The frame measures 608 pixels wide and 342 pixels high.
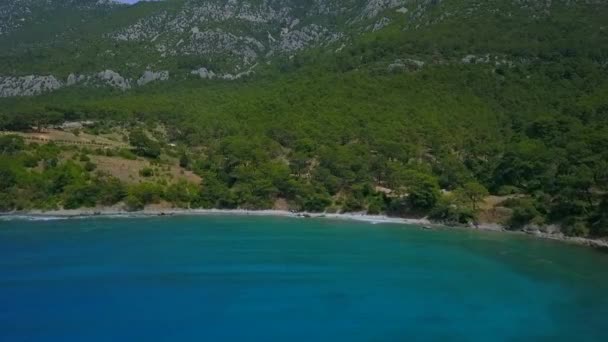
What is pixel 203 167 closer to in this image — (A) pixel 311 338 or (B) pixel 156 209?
(B) pixel 156 209

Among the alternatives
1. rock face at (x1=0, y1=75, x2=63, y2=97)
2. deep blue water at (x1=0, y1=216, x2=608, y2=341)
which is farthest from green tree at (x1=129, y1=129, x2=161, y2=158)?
rock face at (x1=0, y1=75, x2=63, y2=97)

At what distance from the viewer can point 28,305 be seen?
31.8 m

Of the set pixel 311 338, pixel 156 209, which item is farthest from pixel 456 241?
pixel 156 209

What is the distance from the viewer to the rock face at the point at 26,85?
12694 cm

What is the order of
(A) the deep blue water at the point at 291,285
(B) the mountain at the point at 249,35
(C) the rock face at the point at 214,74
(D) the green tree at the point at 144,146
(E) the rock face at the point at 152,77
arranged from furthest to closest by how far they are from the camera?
(E) the rock face at the point at 152,77 → (C) the rock face at the point at 214,74 → (B) the mountain at the point at 249,35 → (D) the green tree at the point at 144,146 → (A) the deep blue water at the point at 291,285

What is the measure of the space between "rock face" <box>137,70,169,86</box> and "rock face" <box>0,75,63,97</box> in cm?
1850

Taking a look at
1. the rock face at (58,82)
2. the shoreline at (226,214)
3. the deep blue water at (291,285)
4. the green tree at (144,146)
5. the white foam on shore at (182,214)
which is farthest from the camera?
the rock face at (58,82)

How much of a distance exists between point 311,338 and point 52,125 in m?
73.8

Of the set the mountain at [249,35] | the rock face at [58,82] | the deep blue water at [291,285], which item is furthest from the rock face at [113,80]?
the deep blue water at [291,285]

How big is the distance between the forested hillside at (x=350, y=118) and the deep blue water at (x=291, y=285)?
9.17 meters

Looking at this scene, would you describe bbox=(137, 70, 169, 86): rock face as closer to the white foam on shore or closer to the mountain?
the mountain

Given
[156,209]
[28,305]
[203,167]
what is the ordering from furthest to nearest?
[203,167] < [156,209] < [28,305]

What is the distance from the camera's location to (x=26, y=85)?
128 meters

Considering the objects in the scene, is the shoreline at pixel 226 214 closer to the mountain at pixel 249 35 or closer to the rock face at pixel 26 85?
the mountain at pixel 249 35
